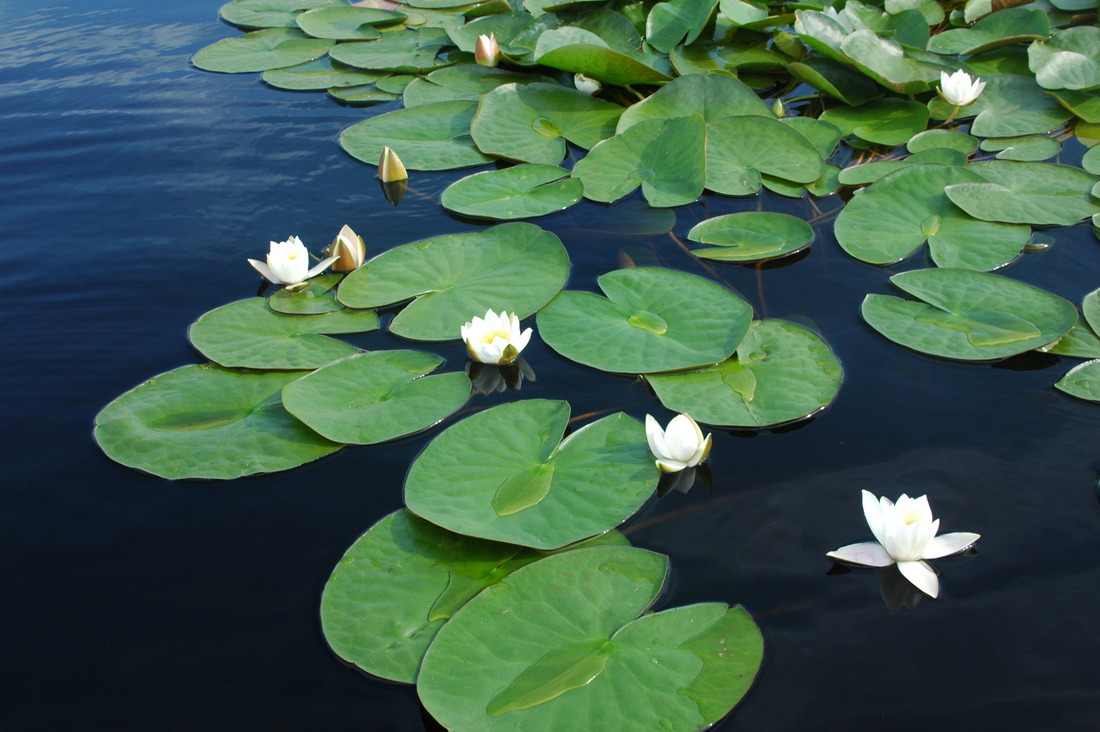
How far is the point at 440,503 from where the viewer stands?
6.40ft

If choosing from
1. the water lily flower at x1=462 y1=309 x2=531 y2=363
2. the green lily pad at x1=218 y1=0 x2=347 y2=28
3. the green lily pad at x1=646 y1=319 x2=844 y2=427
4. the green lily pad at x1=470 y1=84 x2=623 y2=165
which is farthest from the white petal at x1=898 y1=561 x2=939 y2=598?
the green lily pad at x1=218 y1=0 x2=347 y2=28

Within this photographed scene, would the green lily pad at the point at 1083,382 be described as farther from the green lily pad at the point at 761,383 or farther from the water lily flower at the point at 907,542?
the water lily flower at the point at 907,542

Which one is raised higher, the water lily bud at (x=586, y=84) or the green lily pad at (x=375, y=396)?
the water lily bud at (x=586, y=84)

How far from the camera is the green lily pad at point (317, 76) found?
482 centimetres

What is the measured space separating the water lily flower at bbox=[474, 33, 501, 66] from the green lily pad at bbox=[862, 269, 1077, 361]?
289 centimetres

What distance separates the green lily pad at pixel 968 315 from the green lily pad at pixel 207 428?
1871mm

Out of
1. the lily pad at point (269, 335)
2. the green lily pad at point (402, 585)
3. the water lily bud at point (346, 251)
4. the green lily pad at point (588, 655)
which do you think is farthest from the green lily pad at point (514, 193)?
the green lily pad at point (588, 655)

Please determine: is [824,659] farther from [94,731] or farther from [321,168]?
[321,168]

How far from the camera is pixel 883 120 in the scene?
3945 millimetres

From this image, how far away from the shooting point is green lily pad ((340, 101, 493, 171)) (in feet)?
12.7

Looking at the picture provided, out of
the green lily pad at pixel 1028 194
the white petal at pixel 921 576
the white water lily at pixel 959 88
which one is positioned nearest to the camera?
the white petal at pixel 921 576

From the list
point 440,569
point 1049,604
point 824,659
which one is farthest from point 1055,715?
point 440,569

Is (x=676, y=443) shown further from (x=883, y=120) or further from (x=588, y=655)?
(x=883, y=120)

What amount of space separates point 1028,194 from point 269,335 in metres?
3.10
